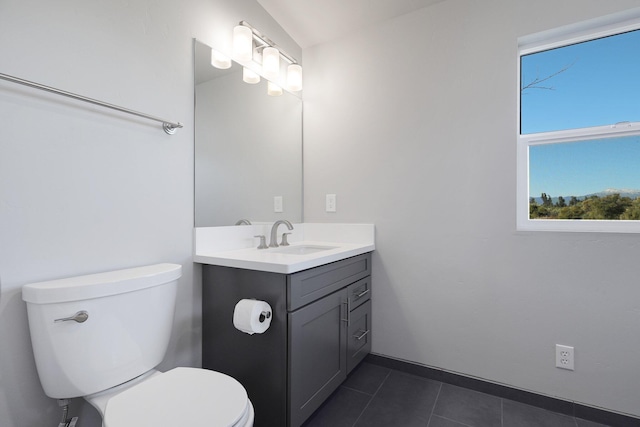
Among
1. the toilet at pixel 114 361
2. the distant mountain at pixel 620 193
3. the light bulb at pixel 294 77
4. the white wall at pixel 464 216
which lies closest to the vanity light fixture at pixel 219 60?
Answer: the light bulb at pixel 294 77

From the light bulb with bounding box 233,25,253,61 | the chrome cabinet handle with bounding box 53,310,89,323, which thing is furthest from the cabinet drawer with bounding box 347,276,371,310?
the light bulb with bounding box 233,25,253,61

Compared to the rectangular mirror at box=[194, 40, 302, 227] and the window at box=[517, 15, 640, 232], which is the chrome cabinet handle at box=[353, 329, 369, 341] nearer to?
the rectangular mirror at box=[194, 40, 302, 227]

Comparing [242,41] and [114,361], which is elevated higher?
[242,41]

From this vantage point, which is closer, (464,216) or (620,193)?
(620,193)

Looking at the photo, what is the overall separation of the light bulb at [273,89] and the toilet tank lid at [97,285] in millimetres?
1330

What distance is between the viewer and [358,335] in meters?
1.86

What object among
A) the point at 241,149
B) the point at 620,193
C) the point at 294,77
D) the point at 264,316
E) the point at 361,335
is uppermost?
the point at 294,77

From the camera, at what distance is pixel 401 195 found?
6.47 feet

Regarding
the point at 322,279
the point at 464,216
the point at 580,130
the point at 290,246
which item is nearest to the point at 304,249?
the point at 290,246

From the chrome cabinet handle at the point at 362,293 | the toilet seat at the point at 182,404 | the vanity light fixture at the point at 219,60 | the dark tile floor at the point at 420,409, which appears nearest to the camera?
the toilet seat at the point at 182,404

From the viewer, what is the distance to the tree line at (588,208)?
1.51 meters

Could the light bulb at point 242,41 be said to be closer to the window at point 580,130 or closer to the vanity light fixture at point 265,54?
the vanity light fixture at point 265,54

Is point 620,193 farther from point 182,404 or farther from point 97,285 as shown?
point 97,285

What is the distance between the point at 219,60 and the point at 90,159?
870mm
